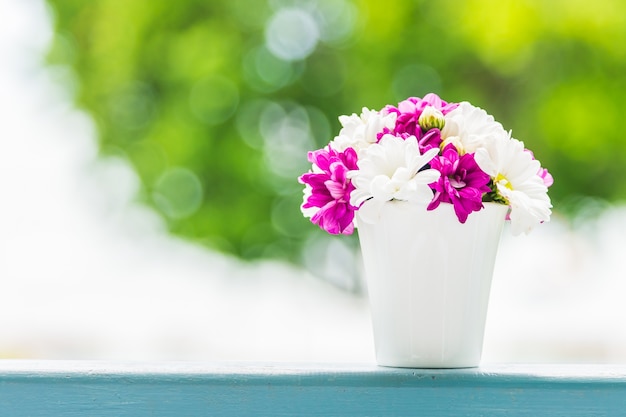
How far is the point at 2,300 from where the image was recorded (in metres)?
4.58

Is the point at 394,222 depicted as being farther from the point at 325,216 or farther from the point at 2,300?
the point at 2,300

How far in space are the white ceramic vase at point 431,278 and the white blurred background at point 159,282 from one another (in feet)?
10.5

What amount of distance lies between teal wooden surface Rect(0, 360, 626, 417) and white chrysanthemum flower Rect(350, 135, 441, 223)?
19cm

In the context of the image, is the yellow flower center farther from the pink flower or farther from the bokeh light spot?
the bokeh light spot

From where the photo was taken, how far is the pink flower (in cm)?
93

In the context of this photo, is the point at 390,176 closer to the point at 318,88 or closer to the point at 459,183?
the point at 459,183

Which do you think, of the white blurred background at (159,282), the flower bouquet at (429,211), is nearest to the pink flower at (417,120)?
the flower bouquet at (429,211)

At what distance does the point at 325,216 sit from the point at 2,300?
408cm

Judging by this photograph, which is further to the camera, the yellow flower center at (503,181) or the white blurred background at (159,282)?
the white blurred background at (159,282)

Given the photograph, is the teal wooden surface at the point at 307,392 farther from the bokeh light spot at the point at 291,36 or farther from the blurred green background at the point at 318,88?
the bokeh light spot at the point at 291,36

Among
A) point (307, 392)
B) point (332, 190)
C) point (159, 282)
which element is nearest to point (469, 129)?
point (332, 190)

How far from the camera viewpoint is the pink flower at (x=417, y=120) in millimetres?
932

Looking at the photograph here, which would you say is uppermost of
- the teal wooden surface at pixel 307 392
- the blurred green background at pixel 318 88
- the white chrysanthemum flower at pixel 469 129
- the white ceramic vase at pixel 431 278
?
the blurred green background at pixel 318 88

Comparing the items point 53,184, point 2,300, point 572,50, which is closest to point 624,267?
point 572,50
